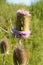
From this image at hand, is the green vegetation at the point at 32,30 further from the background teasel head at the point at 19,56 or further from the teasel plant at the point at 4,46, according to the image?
the background teasel head at the point at 19,56

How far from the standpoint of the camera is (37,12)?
5.07 meters

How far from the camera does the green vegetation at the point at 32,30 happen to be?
130 inches

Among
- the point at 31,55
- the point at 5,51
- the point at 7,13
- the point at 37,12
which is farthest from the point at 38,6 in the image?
the point at 5,51

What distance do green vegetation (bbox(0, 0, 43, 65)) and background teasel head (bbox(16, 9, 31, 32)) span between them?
1219 mm

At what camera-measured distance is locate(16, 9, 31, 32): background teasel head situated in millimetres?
1373

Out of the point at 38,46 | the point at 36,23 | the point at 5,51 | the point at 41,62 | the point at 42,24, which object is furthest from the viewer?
the point at 42,24

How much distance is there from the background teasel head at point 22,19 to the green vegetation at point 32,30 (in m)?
1.22

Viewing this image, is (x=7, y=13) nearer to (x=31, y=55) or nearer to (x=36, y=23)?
(x=36, y=23)

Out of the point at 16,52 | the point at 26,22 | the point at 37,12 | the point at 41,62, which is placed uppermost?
the point at 26,22

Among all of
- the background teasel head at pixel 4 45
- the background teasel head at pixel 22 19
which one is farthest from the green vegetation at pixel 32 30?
the background teasel head at pixel 22 19

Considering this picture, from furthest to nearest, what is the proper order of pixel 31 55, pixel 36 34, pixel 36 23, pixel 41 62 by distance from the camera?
pixel 36 23 < pixel 36 34 < pixel 31 55 < pixel 41 62

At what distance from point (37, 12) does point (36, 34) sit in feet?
3.16

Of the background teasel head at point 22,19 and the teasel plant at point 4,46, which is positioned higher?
the background teasel head at point 22,19

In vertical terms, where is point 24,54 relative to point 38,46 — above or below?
above
